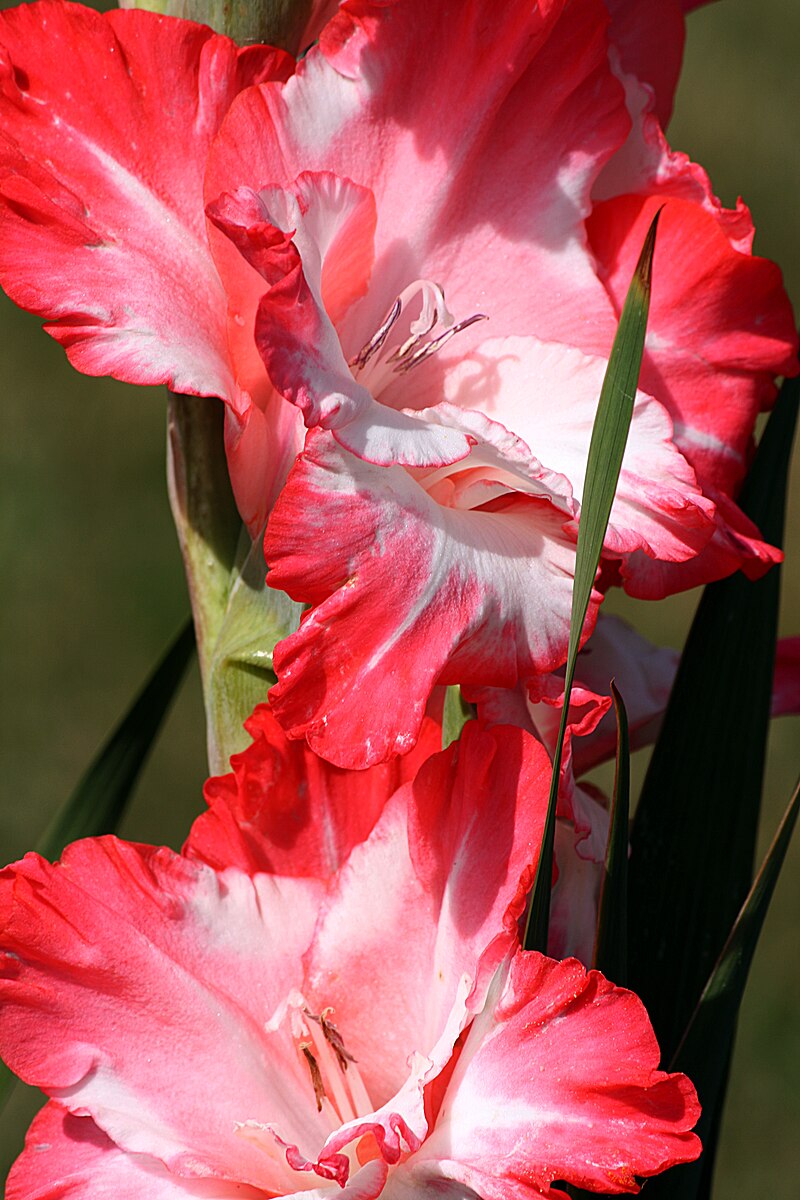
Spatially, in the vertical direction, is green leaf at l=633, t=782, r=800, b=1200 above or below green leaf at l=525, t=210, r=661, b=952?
below

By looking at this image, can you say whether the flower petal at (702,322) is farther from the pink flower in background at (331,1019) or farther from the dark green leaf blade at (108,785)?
the dark green leaf blade at (108,785)

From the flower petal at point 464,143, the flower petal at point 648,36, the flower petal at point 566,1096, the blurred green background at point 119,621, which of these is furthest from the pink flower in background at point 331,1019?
the blurred green background at point 119,621

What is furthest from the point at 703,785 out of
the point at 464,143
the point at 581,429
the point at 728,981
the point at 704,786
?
the point at 464,143

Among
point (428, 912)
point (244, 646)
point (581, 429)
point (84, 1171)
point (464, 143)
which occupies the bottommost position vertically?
point (84, 1171)

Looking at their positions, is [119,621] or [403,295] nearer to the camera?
[403,295]

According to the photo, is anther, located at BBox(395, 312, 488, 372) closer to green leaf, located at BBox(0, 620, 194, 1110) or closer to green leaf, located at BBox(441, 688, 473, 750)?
green leaf, located at BBox(441, 688, 473, 750)

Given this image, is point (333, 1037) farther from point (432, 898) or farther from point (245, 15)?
point (245, 15)

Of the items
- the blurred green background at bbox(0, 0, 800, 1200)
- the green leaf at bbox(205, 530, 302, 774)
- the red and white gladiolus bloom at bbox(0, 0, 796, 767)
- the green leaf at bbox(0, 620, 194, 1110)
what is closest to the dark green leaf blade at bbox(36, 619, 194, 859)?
the green leaf at bbox(0, 620, 194, 1110)
